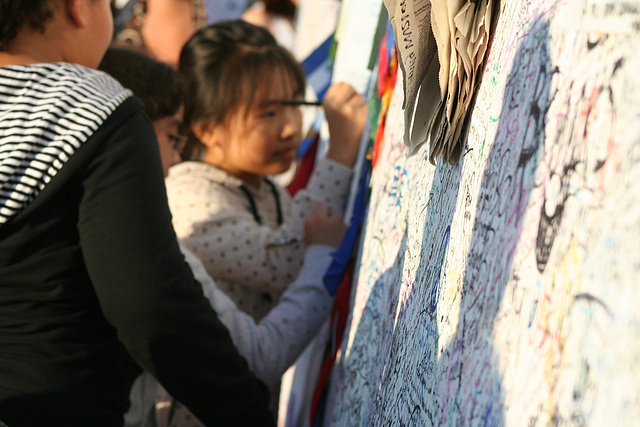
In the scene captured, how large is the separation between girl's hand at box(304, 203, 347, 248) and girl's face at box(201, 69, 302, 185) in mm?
201

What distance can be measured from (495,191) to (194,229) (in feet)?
3.80

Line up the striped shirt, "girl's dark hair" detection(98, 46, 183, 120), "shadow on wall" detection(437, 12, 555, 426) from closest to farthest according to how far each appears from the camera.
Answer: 1. "shadow on wall" detection(437, 12, 555, 426)
2. the striped shirt
3. "girl's dark hair" detection(98, 46, 183, 120)

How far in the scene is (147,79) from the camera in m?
1.61

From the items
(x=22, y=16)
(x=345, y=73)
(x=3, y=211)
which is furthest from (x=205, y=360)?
(x=345, y=73)

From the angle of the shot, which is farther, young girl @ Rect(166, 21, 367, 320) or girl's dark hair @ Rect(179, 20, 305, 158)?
girl's dark hair @ Rect(179, 20, 305, 158)

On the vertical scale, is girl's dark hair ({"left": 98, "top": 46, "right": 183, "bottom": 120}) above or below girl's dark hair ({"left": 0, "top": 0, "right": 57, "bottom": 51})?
below

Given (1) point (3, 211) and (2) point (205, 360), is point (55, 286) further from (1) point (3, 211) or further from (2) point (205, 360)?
(2) point (205, 360)

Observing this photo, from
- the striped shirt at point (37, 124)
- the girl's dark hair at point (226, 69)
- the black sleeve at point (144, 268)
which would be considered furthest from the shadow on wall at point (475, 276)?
the girl's dark hair at point (226, 69)

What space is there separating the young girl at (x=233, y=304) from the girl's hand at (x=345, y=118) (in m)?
0.17

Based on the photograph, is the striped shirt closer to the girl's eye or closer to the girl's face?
the girl's eye

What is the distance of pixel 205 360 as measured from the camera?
1061 mm

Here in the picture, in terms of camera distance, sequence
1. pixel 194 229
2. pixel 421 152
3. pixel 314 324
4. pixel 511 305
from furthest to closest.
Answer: pixel 194 229 < pixel 314 324 < pixel 421 152 < pixel 511 305

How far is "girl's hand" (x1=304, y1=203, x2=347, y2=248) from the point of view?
1.63 metres

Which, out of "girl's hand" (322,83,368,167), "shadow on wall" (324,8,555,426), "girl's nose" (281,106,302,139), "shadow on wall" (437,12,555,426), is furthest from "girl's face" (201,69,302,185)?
"shadow on wall" (437,12,555,426)
